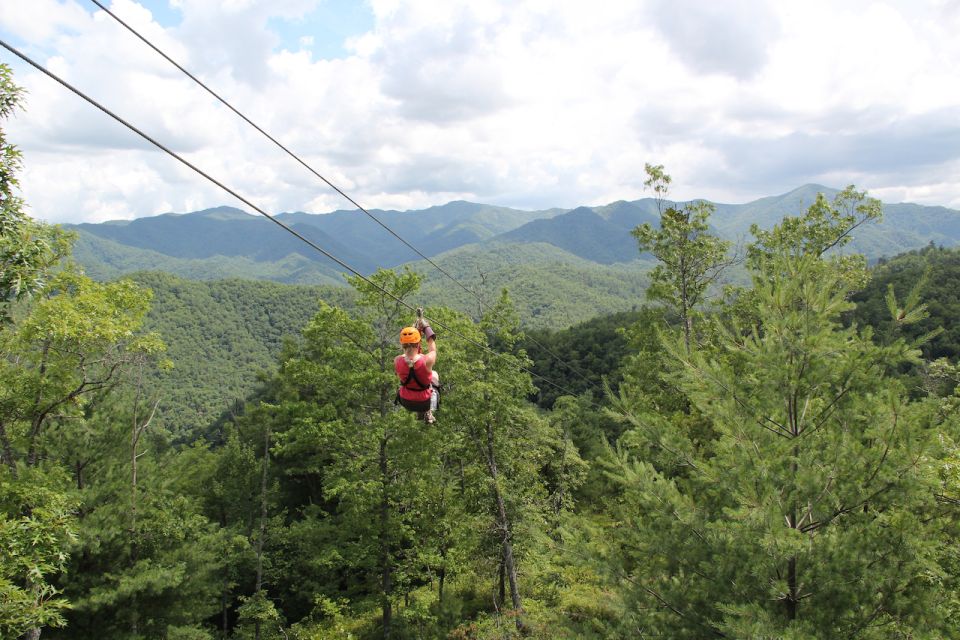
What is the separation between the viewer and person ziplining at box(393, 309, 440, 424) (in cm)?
629

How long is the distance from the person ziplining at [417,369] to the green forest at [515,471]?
229 cm

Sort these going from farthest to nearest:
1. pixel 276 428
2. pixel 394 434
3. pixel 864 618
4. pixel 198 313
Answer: pixel 198 313 < pixel 276 428 < pixel 394 434 < pixel 864 618

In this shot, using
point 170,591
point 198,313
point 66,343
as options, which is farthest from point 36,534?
point 198,313

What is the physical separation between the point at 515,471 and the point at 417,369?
11.7 metres

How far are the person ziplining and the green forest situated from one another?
2287mm

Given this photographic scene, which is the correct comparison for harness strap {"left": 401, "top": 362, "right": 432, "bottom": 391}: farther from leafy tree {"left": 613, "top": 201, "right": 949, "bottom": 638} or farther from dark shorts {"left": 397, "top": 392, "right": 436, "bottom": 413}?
leafy tree {"left": 613, "top": 201, "right": 949, "bottom": 638}

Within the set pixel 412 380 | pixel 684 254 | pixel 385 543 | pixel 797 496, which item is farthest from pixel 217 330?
pixel 797 496

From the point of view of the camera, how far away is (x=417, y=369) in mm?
6445

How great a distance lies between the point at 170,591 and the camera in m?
16.6

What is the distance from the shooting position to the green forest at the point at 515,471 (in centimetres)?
489

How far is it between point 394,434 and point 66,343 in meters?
8.21

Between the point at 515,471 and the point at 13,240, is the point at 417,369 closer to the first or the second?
the point at 13,240

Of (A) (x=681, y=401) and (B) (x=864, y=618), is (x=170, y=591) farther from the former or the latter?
(B) (x=864, y=618)

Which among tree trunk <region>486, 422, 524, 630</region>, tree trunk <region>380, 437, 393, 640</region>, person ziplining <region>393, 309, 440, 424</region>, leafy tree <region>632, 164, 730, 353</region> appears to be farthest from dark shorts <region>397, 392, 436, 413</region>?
leafy tree <region>632, 164, 730, 353</region>
